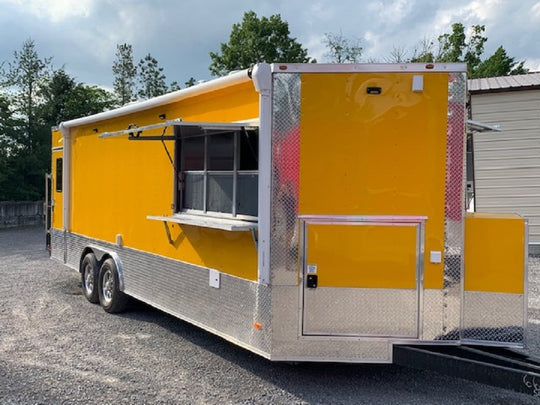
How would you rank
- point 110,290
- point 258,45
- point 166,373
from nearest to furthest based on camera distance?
point 166,373 < point 110,290 < point 258,45

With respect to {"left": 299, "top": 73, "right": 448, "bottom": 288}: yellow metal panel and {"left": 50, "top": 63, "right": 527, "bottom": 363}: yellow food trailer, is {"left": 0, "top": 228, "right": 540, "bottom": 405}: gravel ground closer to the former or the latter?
{"left": 50, "top": 63, "right": 527, "bottom": 363}: yellow food trailer

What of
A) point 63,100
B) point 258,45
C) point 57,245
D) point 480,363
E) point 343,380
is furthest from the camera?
point 258,45

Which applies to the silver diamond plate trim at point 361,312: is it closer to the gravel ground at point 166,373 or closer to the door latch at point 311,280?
the door latch at point 311,280

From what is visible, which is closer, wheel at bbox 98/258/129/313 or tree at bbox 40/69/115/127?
wheel at bbox 98/258/129/313

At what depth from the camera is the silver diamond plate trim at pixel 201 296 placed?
13.0 ft

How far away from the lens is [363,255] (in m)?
3.68

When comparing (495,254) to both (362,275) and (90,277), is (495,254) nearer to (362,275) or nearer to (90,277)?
(362,275)

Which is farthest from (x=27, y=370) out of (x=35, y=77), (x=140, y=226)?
(x=35, y=77)

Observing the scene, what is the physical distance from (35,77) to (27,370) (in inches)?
862

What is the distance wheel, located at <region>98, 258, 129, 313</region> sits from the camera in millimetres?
6312

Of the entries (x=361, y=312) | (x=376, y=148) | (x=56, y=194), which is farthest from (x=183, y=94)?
(x=56, y=194)

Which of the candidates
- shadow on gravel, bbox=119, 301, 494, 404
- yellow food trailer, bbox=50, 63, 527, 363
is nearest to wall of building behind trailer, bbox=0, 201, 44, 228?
shadow on gravel, bbox=119, 301, 494, 404

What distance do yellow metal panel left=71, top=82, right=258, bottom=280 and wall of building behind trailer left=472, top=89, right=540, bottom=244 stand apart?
Result: 9.29m

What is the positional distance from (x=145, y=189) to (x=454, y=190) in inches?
142
